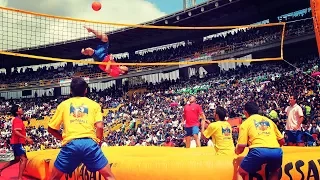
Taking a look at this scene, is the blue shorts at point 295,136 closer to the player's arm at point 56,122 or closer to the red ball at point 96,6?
the red ball at point 96,6

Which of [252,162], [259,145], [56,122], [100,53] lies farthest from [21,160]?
[259,145]

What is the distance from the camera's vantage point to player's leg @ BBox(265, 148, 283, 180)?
15.0 ft

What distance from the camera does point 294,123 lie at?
27.1ft

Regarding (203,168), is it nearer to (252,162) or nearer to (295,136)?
(252,162)

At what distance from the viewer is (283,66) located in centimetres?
2262

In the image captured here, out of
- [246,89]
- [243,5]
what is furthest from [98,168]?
[243,5]

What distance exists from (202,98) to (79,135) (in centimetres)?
1808

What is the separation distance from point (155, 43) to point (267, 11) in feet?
30.9

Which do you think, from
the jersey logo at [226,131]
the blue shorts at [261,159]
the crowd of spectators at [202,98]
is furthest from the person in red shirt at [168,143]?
the blue shorts at [261,159]

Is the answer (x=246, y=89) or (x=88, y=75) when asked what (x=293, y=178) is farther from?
(x=88, y=75)

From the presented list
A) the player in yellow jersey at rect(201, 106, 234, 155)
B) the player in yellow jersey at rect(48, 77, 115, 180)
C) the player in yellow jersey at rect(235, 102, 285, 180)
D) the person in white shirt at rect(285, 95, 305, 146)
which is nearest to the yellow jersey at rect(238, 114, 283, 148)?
the player in yellow jersey at rect(235, 102, 285, 180)

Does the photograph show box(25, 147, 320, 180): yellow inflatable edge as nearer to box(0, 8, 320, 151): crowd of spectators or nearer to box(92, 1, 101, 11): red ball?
box(92, 1, 101, 11): red ball

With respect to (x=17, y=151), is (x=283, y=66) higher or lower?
higher

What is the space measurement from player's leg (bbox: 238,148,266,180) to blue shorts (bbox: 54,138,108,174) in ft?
5.82
